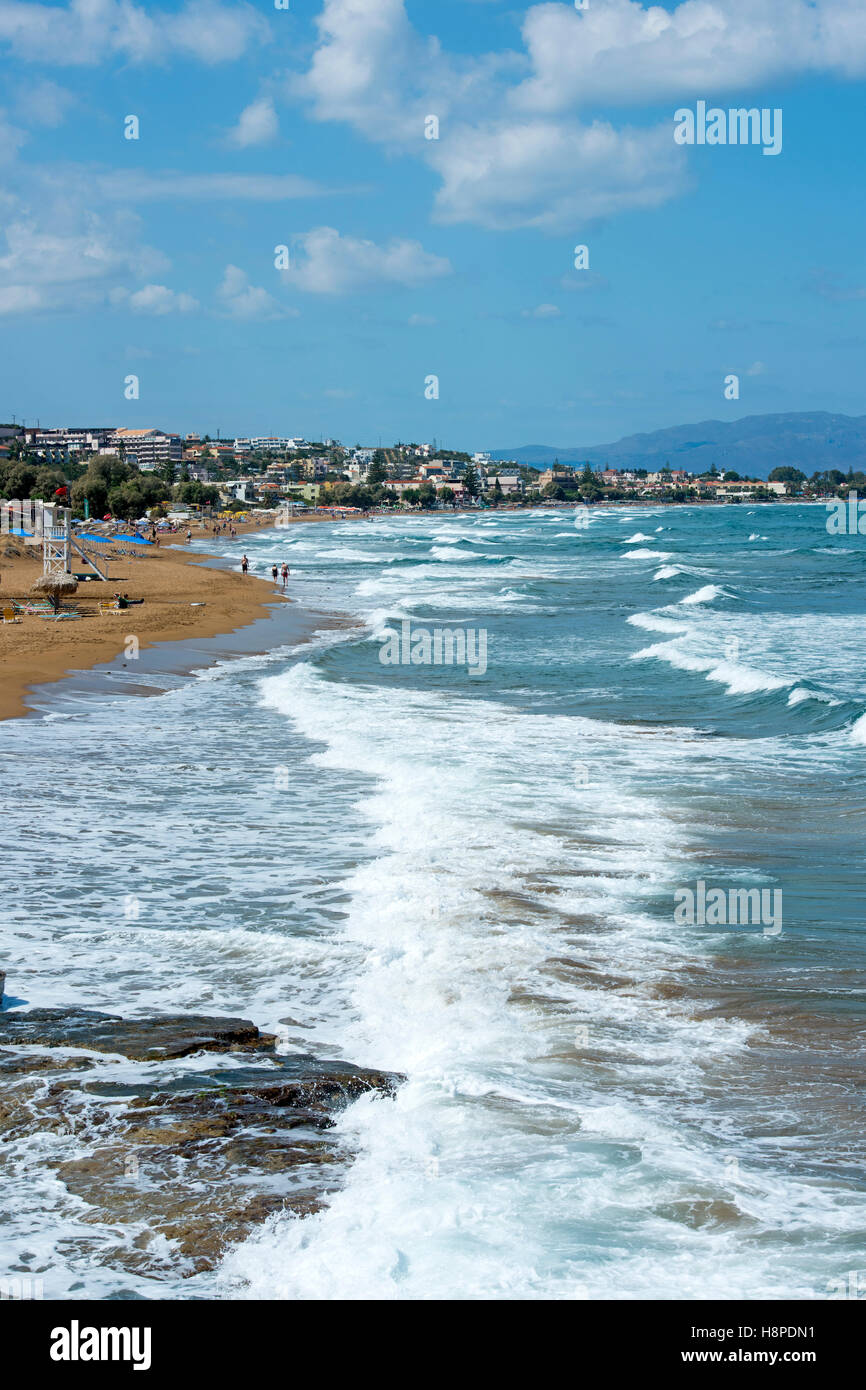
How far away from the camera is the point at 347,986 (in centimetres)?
968

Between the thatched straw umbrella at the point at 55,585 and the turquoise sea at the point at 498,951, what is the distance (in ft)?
37.4

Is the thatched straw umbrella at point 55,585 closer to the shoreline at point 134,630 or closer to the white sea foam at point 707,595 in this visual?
the shoreline at point 134,630

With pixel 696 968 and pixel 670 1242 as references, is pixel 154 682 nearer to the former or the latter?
pixel 696 968

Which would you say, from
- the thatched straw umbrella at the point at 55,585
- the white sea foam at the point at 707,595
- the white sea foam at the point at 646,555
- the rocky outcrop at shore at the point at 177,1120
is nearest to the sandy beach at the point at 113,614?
the thatched straw umbrella at the point at 55,585

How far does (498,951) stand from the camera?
1035 cm

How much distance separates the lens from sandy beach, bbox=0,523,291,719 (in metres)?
27.9

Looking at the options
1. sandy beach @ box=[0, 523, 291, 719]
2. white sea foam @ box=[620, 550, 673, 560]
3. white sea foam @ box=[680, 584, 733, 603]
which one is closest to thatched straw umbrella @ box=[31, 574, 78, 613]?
sandy beach @ box=[0, 523, 291, 719]

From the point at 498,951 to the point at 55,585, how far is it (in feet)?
94.3

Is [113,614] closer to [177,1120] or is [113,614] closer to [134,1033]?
[134,1033]

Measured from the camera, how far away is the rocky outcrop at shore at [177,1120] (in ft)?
20.5

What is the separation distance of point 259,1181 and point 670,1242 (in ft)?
7.34

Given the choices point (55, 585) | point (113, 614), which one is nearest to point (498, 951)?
point (55, 585)

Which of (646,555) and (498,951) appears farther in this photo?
(646,555)
